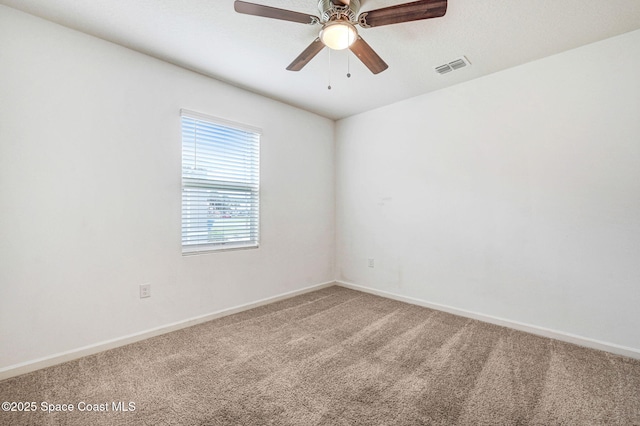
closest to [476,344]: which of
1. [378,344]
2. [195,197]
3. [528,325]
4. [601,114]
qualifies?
[528,325]

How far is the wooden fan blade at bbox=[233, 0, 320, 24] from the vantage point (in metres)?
1.63

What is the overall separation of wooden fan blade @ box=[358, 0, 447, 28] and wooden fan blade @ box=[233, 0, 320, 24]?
0.34 meters

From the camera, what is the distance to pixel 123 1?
1912 millimetres

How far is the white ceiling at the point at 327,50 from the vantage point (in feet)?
6.43

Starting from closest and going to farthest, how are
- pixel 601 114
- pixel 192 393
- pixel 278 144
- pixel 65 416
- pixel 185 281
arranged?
1. pixel 65 416
2. pixel 192 393
3. pixel 601 114
4. pixel 185 281
5. pixel 278 144

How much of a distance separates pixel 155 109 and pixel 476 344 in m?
3.59

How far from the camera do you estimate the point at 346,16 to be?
1.81 meters

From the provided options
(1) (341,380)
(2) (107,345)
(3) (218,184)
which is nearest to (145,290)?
(2) (107,345)

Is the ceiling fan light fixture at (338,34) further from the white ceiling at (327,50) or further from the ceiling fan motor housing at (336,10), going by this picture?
the white ceiling at (327,50)

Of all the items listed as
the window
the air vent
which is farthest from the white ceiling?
the window

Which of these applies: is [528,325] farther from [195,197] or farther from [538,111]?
[195,197]

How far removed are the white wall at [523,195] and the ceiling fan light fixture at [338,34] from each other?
1832 millimetres

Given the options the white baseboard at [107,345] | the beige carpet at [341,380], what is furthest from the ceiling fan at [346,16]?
the white baseboard at [107,345]

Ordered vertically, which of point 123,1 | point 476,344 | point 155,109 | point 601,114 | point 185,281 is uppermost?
point 123,1
